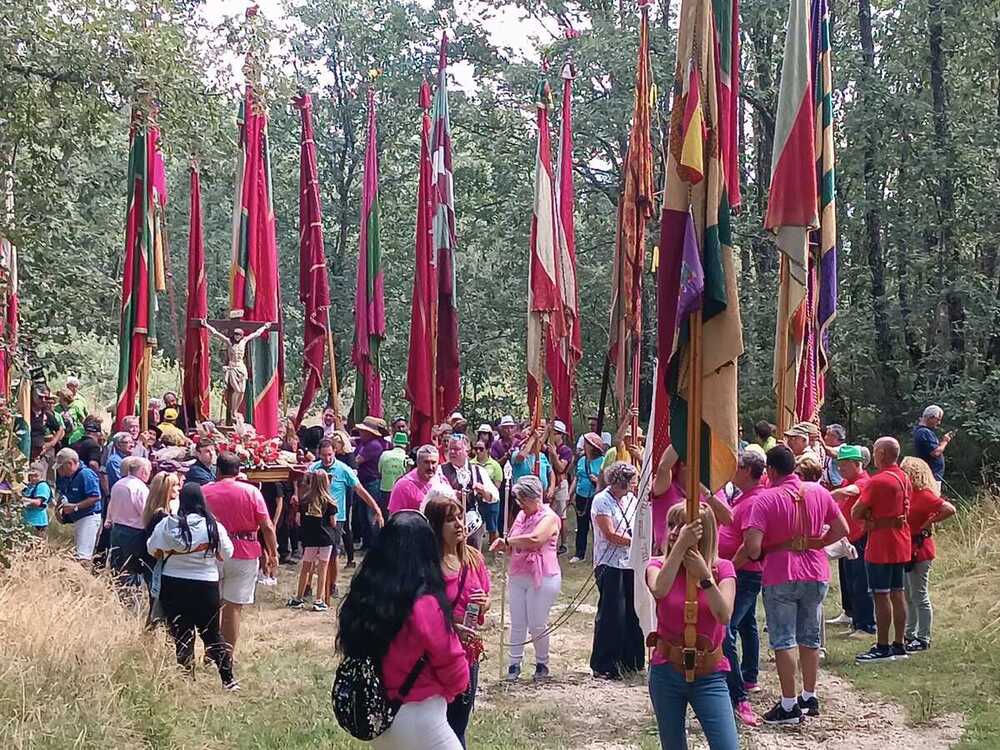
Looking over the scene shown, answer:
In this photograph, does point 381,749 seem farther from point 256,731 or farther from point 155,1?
point 155,1

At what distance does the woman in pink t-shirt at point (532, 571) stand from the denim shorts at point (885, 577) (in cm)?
266

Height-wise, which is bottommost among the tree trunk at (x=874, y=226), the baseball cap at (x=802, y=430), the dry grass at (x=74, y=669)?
the dry grass at (x=74, y=669)

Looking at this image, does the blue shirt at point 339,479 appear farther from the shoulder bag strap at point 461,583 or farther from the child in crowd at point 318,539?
the shoulder bag strap at point 461,583

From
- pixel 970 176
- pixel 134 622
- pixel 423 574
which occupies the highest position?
pixel 970 176

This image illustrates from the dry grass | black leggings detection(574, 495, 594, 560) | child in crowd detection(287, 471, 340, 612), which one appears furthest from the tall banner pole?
black leggings detection(574, 495, 594, 560)

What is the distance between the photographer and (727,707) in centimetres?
509

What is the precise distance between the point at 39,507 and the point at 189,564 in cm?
402

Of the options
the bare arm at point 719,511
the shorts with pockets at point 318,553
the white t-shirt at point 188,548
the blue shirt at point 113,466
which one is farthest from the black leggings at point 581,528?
the bare arm at point 719,511

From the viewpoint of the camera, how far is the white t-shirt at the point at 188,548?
25.0 feet

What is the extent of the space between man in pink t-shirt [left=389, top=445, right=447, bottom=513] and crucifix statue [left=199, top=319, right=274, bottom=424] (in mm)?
5604

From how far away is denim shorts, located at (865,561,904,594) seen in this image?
30.2 feet

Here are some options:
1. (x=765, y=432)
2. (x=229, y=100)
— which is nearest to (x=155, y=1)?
(x=229, y=100)

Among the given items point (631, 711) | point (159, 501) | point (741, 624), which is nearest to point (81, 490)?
point (159, 501)

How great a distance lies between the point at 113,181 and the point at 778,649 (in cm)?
1850
